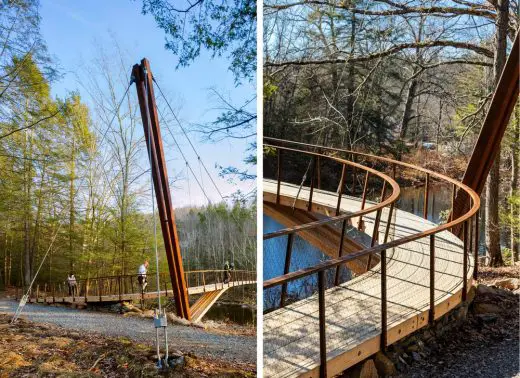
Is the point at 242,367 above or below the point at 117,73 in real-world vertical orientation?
below

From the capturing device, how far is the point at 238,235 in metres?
1.88

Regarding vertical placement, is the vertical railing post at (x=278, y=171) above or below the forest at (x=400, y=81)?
below

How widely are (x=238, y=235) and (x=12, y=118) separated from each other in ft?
2.83

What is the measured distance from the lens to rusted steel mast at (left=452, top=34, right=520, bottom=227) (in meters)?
2.79

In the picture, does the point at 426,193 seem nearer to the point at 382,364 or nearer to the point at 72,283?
the point at 382,364

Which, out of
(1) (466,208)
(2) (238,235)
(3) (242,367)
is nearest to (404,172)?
(1) (466,208)

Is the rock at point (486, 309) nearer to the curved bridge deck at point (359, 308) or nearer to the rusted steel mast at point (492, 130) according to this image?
the curved bridge deck at point (359, 308)

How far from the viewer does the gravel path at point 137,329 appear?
4.88 ft

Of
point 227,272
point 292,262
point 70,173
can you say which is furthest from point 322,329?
point 70,173

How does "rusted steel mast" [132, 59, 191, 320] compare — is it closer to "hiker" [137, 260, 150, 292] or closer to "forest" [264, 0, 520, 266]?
"hiker" [137, 260, 150, 292]

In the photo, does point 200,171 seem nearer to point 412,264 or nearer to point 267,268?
point 267,268

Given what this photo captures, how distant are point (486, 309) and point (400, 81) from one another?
1.34 metres

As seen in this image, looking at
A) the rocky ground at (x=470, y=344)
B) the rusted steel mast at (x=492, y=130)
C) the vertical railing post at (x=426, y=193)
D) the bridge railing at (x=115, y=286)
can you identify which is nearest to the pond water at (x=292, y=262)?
the rocky ground at (x=470, y=344)

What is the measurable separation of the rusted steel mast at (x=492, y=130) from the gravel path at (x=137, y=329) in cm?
192
